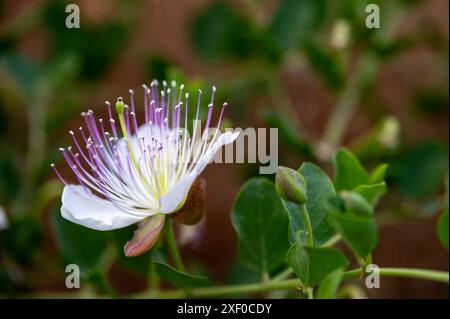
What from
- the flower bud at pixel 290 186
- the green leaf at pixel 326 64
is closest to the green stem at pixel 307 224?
the flower bud at pixel 290 186

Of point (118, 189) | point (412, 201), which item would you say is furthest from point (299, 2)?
point (118, 189)

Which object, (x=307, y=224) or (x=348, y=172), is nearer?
(x=307, y=224)

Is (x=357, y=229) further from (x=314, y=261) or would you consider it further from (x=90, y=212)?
(x=90, y=212)

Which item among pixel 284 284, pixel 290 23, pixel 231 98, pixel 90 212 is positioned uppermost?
pixel 290 23

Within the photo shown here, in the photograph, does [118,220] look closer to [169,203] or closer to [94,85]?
[169,203]

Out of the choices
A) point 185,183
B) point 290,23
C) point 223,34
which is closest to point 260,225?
point 185,183

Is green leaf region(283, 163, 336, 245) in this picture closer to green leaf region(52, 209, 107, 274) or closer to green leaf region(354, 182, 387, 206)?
green leaf region(354, 182, 387, 206)
